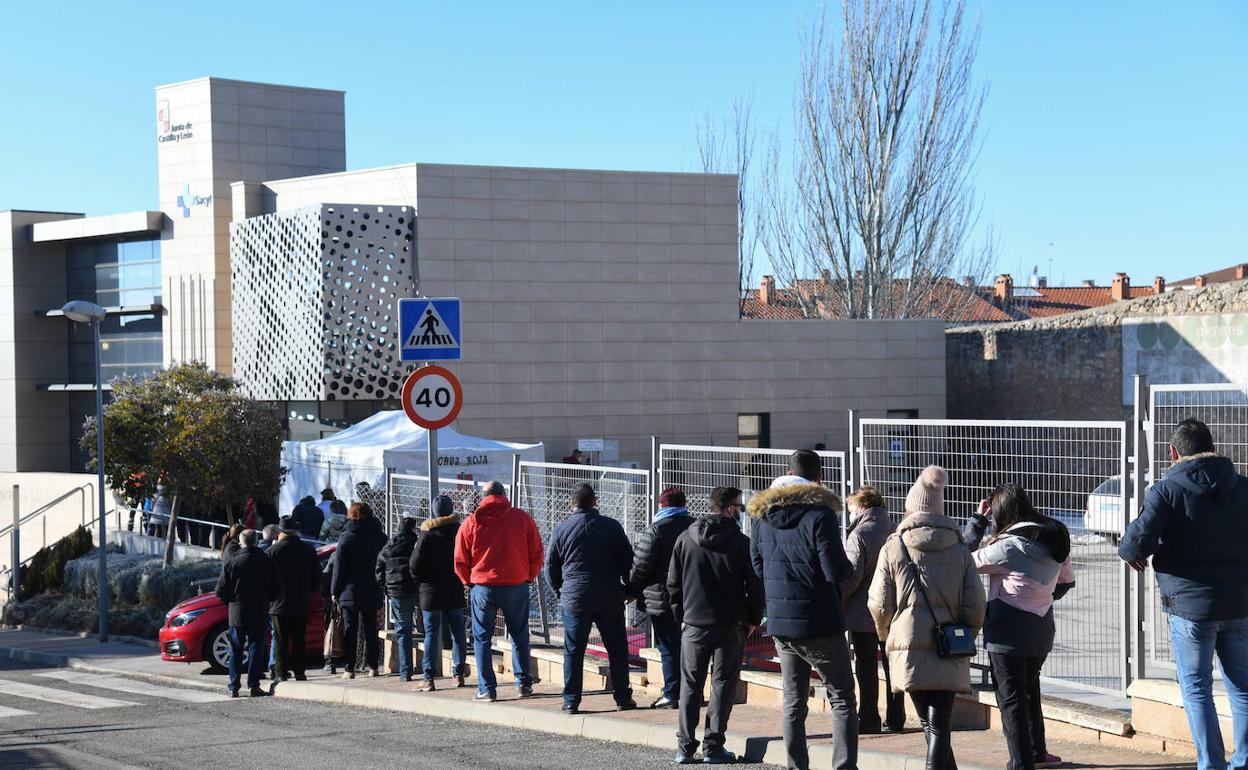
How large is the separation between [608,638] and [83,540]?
803 inches

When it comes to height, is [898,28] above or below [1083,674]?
above

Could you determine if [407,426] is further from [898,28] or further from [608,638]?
[898,28]

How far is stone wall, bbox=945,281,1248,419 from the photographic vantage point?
35.5 meters

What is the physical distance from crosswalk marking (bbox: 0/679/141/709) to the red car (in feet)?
3.39

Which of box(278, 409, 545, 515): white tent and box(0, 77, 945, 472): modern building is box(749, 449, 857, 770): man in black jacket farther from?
box(0, 77, 945, 472): modern building

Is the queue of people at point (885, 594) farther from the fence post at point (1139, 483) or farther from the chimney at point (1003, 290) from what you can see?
the chimney at point (1003, 290)

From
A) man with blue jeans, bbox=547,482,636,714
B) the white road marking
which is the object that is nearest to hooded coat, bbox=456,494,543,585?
man with blue jeans, bbox=547,482,636,714

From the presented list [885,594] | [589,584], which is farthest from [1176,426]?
[589,584]

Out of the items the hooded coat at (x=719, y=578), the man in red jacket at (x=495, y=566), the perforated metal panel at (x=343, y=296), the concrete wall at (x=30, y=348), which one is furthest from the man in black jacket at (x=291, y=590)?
the concrete wall at (x=30, y=348)

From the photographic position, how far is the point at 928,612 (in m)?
7.47

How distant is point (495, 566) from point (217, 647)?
6210 mm

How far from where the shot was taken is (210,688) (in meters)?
15.6

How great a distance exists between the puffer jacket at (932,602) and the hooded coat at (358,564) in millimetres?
7123

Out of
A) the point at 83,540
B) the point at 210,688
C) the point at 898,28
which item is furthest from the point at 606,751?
the point at 898,28
